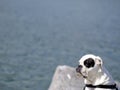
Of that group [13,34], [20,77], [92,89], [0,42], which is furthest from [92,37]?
[92,89]

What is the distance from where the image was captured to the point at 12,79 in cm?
1117

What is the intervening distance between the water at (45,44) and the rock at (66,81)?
8.96 ft

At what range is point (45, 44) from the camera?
16938 millimetres

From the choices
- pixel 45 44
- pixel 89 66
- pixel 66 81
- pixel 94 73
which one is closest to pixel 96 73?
pixel 94 73

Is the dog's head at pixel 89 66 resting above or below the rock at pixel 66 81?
below

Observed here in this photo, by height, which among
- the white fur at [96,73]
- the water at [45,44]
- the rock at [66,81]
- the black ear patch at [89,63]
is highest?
the water at [45,44]

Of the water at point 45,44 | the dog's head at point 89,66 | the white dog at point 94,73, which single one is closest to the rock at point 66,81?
the white dog at point 94,73

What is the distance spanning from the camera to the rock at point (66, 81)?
7.30 meters

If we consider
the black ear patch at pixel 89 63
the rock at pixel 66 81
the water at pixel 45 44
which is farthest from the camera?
the water at pixel 45 44

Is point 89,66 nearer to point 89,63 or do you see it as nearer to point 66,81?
point 89,63

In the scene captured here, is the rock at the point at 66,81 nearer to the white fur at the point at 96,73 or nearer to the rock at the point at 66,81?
the rock at the point at 66,81

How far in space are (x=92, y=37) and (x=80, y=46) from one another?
3.38m

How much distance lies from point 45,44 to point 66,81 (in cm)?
943

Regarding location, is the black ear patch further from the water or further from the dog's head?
the water
